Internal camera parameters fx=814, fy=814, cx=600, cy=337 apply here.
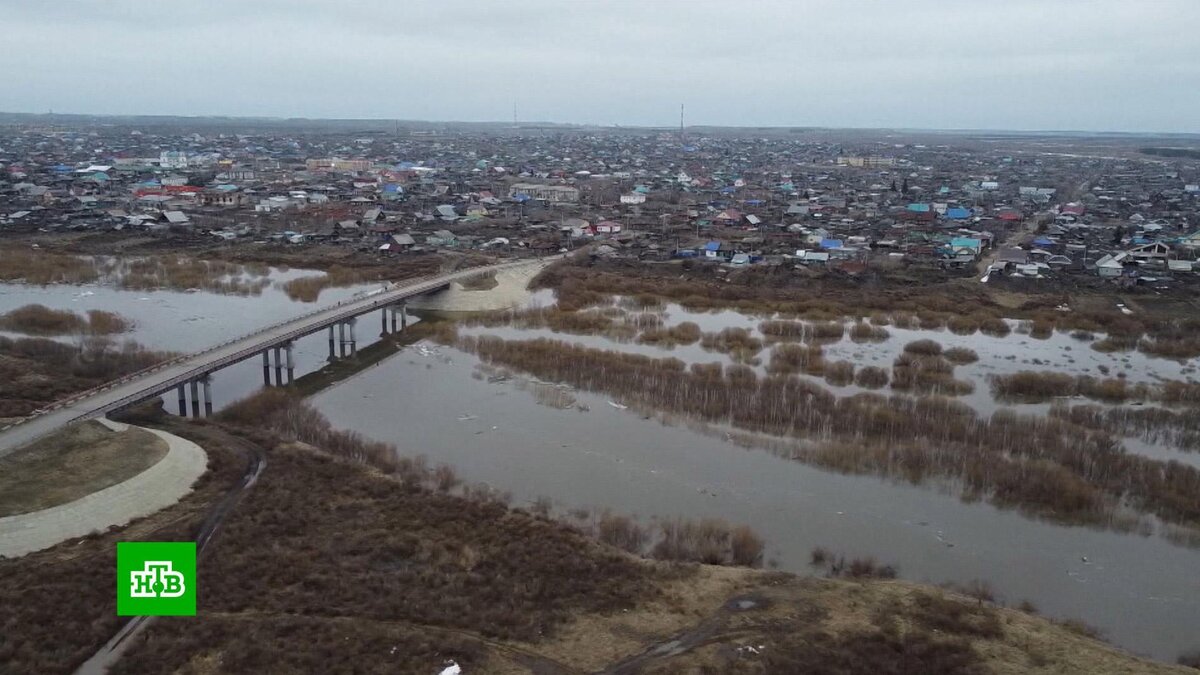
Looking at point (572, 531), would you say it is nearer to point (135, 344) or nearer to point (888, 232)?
point (135, 344)

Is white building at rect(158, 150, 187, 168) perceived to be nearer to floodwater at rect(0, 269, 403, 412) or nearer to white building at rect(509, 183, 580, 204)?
white building at rect(509, 183, 580, 204)

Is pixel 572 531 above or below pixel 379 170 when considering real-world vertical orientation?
below

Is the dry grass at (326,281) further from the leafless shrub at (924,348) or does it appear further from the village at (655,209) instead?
the leafless shrub at (924,348)

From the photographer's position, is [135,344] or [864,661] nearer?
[864,661]

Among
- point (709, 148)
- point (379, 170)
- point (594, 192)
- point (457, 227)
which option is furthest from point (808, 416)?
point (709, 148)

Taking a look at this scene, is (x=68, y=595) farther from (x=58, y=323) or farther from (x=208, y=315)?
(x=208, y=315)

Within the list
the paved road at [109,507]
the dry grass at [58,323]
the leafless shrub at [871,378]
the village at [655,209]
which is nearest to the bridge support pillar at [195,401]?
the paved road at [109,507]
